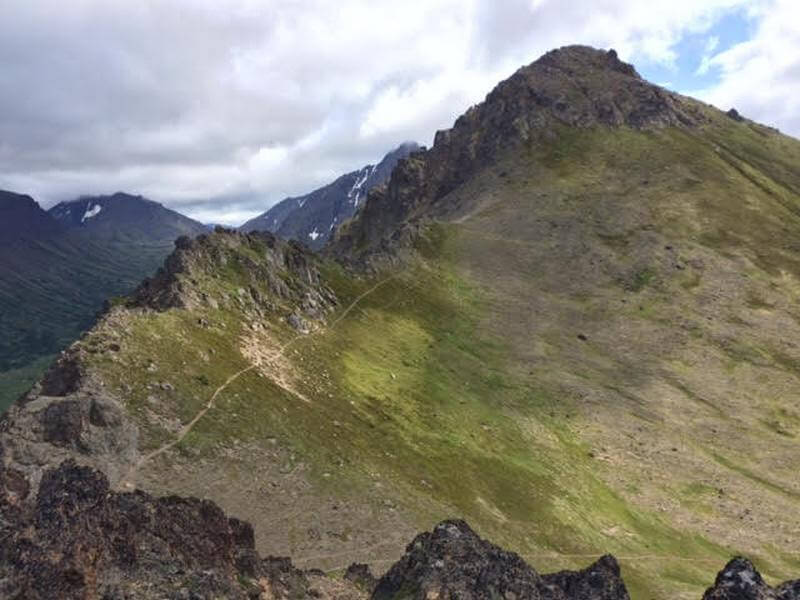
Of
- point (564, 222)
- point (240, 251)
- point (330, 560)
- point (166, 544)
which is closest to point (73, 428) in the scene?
point (330, 560)

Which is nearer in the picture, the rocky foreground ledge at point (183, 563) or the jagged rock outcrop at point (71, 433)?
the rocky foreground ledge at point (183, 563)

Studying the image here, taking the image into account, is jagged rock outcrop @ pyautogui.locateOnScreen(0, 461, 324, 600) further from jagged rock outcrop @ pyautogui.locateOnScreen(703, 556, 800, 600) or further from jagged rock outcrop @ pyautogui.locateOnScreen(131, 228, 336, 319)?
jagged rock outcrop @ pyautogui.locateOnScreen(131, 228, 336, 319)

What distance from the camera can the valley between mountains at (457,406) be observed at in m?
49.2

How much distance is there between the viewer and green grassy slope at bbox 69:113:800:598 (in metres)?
54.8

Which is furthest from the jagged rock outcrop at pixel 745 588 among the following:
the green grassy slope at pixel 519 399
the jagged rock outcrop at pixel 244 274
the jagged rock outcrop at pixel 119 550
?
the jagged rock outcrop at pixel 244 274

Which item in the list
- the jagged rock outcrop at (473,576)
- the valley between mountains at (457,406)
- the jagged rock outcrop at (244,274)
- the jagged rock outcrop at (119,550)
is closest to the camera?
the jagged rock outcrop at (119,550)

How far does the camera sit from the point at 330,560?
46375 millimetres

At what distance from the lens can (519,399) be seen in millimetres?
94500

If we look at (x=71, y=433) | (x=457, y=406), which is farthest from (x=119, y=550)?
(x=457, y=406)

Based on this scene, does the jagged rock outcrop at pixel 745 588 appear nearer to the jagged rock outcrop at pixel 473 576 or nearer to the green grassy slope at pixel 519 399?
the jagged rock outcrop at pixel 473 576

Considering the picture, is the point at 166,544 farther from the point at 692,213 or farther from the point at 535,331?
the point at 692,213

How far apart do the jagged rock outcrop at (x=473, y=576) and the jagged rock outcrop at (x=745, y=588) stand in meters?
5.58

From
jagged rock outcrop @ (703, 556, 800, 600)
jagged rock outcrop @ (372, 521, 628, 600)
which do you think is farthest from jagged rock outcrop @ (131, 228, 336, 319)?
jagged rock outcrop @ (703, 556, 800, 600)

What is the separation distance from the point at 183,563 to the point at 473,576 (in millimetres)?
10950
